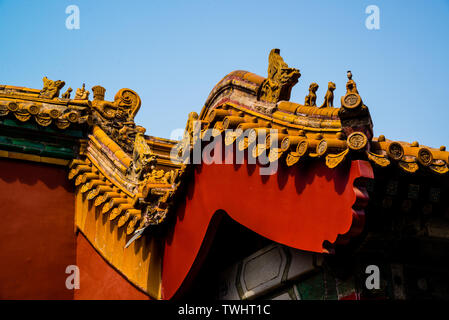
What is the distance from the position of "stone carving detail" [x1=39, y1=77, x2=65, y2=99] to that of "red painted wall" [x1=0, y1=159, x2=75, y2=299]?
1.11 metres

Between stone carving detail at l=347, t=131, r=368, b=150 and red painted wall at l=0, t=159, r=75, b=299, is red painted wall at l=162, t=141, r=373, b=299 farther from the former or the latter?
red painted wall at l=0, t=159, r=75, b=299

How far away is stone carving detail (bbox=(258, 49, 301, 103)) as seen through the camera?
21.6 ft

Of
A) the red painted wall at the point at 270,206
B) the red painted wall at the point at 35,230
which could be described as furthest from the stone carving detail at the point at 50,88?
the red painted wall at the point at 270,206

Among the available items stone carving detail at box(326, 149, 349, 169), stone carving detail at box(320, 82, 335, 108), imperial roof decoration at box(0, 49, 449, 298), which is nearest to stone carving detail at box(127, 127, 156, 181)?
imperial roof decoration at box(0, 49, 449, 298)

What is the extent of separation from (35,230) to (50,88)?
→ 2.25 metres

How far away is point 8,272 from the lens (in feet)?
27.6

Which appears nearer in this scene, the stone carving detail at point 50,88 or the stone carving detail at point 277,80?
the stone carving detail at point 277,80

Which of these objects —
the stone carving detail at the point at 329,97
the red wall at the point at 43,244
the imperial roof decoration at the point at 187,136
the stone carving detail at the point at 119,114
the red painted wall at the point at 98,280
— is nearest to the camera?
the imperial roof decoration at the point at 187,136

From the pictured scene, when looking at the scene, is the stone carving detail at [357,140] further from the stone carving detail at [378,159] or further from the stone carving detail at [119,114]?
the stone carving detail at [119,114]

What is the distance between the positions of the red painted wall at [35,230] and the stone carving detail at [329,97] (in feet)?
14.7

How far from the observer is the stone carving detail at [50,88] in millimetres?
9719

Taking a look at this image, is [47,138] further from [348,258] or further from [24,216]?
[348,258]

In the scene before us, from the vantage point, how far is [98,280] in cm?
848
